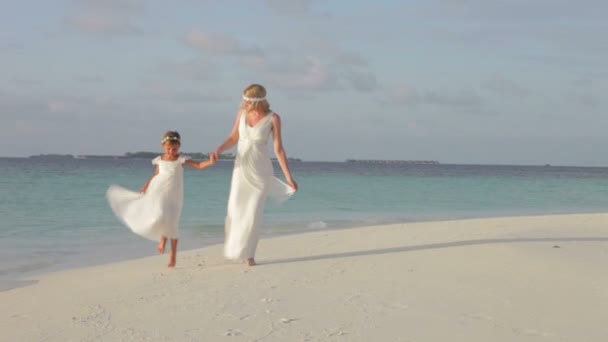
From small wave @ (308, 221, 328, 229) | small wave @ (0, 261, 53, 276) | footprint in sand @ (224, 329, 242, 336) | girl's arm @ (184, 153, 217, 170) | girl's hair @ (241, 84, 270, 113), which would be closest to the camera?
footprint in sand @ (224, 329, 242, 336)

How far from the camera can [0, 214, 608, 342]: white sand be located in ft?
13.6

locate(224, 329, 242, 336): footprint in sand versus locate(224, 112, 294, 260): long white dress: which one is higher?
locate(224, 112, 294, 260): long white dress

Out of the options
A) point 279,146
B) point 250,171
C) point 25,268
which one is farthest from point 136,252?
point 279,146

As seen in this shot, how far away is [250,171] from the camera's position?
6637 millimetres

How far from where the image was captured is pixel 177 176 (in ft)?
22.2

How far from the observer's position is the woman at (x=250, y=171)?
661cm

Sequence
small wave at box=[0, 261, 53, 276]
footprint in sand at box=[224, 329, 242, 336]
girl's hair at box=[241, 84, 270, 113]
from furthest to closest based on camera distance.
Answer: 1. small wave at box=[0, 261, 53, 276]
2. girl's hair at box=[241, 84, 270, 113]
3. footprint in sand at box=[224, 329, 242, 336]

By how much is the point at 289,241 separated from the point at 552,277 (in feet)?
13.7

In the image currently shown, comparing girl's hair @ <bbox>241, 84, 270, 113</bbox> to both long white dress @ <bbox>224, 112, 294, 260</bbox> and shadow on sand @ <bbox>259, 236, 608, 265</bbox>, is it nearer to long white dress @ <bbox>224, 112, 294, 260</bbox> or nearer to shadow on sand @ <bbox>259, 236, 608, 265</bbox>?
long white dress @ <bbox>224, 112, 294, 260</bbox>

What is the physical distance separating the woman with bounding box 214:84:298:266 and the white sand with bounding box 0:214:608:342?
12.6 inches

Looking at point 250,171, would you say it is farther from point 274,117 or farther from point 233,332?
point 233,332

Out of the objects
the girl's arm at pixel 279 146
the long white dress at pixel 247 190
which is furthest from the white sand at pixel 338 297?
the girl's arm at pixel 279 146

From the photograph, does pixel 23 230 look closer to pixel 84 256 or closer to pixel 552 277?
pixel 84 256

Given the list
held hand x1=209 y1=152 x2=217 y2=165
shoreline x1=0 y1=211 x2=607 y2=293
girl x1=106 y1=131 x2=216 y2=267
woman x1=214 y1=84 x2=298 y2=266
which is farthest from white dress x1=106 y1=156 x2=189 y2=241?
shoreline x1=0 y1=211 x2=607 y2=293
